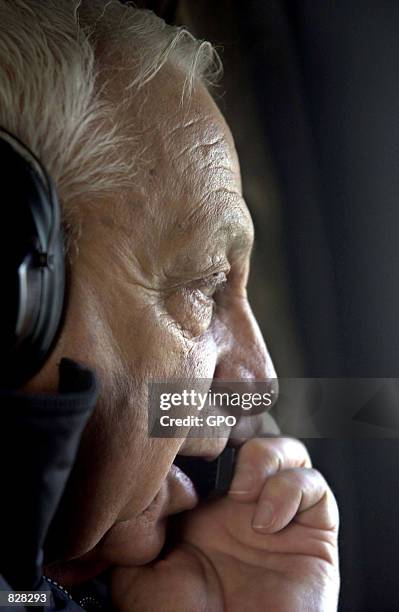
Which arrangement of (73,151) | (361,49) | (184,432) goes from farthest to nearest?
(361,49)
(184,432)
(73,151)

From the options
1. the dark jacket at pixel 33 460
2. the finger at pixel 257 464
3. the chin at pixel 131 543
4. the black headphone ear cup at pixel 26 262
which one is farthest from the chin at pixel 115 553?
the black headphone ear cup at pixel 26 262

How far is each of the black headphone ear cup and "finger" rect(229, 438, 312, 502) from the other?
410mm

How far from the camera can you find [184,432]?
79 cm

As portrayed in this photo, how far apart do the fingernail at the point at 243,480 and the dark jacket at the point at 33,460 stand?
1.10ft

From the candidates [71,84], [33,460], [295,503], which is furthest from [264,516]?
[71,84]

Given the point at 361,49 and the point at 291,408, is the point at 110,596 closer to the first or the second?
the point at 291,408

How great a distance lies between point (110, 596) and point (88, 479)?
0.86ft

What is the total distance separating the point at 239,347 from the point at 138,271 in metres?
0.19

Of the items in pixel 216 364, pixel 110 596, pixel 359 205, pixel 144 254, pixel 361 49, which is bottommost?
pixel 110 596

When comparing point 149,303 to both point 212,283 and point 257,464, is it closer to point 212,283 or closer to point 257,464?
point 212,283

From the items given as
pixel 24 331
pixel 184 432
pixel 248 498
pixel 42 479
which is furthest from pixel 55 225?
pixel 248 498

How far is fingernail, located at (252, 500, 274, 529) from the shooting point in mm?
907

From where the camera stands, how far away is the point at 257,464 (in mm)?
933

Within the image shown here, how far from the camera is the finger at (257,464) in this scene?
0.93m
